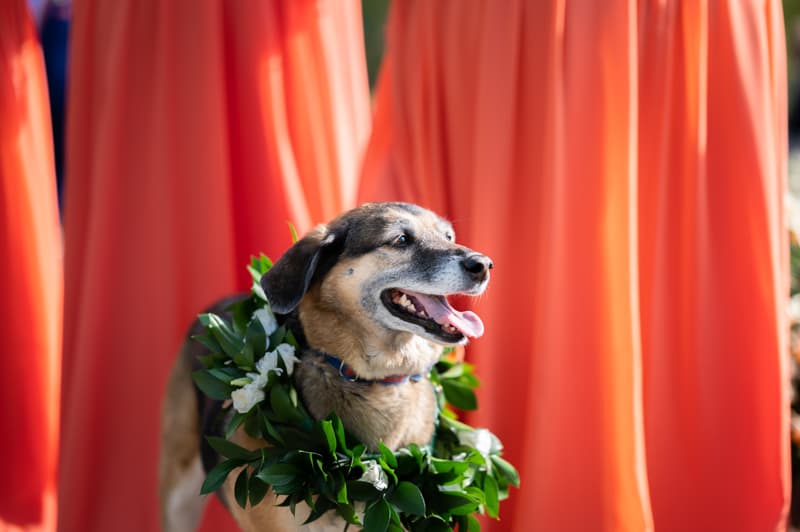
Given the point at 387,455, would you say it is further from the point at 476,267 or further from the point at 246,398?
the point at 476,267

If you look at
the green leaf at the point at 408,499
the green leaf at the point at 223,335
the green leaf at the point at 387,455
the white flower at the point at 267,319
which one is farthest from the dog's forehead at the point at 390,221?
the green leaf at the point at 408,499

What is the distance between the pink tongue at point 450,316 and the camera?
187 cm

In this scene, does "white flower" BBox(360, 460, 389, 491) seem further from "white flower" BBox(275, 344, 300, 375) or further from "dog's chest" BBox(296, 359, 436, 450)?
"white flower" BBox(275, 344, 300, 375)

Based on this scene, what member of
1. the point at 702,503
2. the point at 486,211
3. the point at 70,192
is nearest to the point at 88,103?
the point at 70,192

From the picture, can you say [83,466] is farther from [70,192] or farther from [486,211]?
[486,211]

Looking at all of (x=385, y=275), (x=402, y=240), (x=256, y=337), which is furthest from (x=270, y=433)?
(x=402, y=240)

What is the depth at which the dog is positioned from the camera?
189 centimetres

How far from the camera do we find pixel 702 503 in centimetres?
250

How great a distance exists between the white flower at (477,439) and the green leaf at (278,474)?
1.82 feet

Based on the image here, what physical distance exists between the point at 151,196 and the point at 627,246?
1.76m

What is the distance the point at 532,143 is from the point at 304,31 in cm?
110

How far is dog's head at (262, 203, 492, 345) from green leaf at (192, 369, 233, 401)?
273 mm

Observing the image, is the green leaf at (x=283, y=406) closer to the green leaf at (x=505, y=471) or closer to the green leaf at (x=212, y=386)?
the green leaf at (x=212, y=386)

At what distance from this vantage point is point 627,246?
7.48ft
